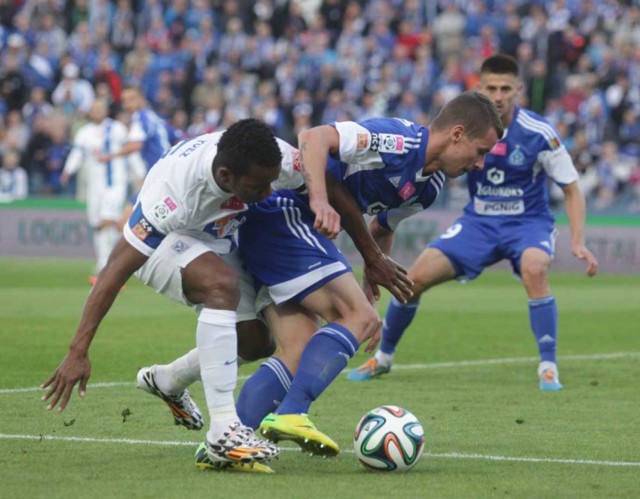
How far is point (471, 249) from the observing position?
1052cm

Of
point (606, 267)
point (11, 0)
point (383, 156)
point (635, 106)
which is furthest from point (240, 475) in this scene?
point (11, 0)

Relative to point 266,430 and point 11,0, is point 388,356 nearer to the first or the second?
point 266,430

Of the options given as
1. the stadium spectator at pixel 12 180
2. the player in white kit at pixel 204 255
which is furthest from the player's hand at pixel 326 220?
the stadium spectator at pixel 12 180

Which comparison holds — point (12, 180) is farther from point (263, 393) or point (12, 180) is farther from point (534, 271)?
point (263, 393)

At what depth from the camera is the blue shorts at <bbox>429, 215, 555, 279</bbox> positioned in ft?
34.3

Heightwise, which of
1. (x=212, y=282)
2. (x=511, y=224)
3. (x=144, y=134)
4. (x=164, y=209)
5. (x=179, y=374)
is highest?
(x=164, y=209)

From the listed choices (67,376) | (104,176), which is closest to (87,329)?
(67,376)

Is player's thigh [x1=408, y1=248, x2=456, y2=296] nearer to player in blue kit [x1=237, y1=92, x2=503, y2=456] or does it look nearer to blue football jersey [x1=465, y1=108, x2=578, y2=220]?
blue football jersey [x1=465, y1=108, x2=578, y2=220]

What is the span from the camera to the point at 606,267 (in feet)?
73.2

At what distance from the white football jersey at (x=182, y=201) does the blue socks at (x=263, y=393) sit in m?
0.78

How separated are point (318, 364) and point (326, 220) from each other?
733 millimetres

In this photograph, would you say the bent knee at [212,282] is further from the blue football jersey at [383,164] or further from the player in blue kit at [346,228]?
the blue football jersey at [383,164]

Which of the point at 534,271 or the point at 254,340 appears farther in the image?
the point at 534,271

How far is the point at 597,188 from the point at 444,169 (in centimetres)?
1676
